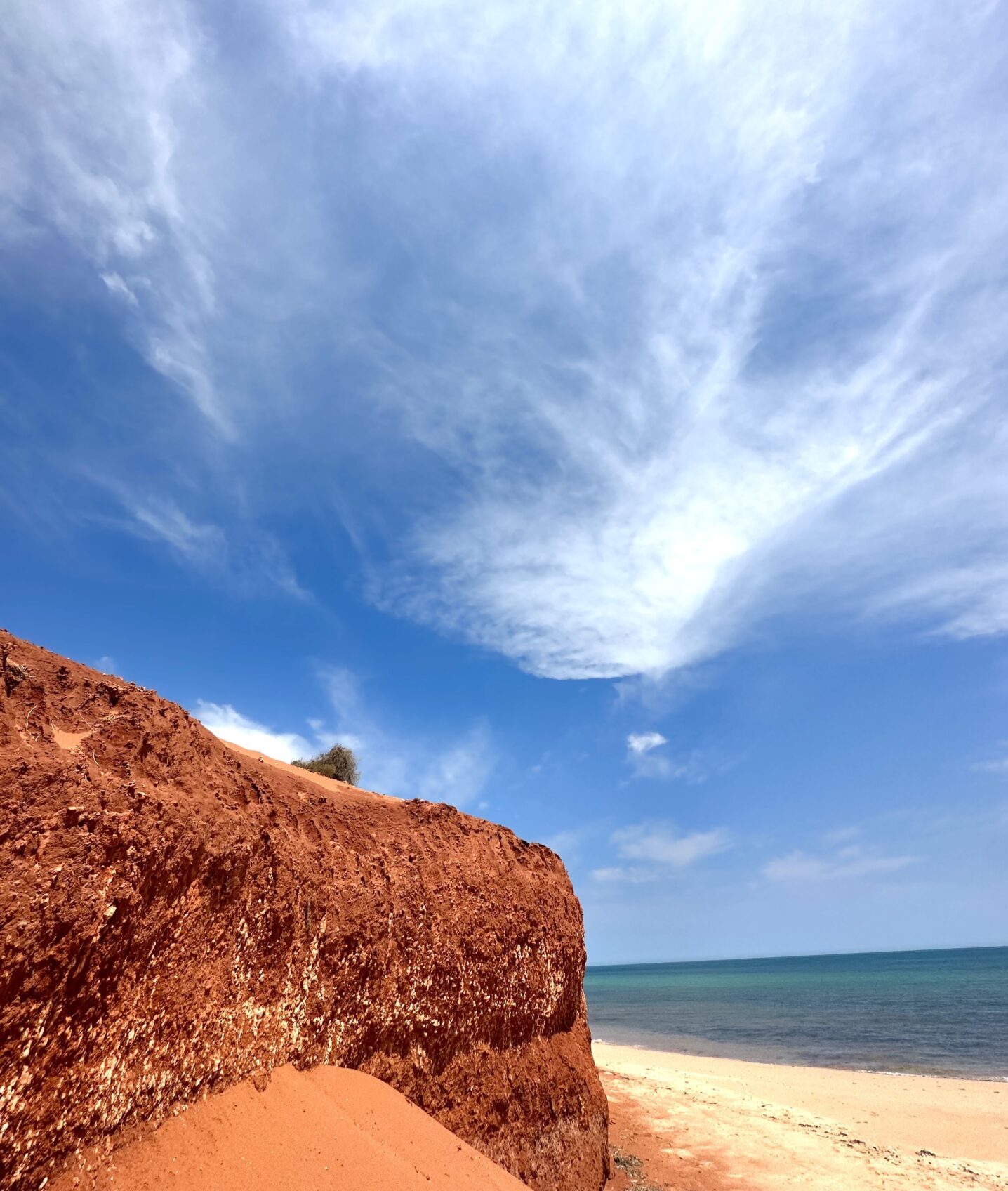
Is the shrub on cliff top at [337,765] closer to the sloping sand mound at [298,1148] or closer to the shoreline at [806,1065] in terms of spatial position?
the sloping sand mound at [298,1148]

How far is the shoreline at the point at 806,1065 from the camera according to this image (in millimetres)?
22406

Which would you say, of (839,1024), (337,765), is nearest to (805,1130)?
(337,765)

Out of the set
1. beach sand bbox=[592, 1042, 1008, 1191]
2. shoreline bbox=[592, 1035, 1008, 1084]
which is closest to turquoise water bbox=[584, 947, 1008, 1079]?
shoreline bbox=[592, 1035, 1008, 1084]

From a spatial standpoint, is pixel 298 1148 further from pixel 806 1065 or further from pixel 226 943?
pixel 806 1065

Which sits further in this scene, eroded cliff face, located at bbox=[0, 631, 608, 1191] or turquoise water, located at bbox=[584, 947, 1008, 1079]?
turquoise water, located at bbox=[584, 947, 1008, 1079]

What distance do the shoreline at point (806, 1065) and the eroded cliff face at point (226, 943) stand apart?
2077 cm

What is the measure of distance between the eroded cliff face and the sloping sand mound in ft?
0.51

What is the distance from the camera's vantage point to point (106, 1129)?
3.93m

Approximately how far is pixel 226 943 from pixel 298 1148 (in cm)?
143

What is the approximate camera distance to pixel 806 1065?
25.7 meters

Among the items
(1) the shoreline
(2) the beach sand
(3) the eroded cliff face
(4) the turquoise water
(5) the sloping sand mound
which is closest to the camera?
(3) the eroded cliff face

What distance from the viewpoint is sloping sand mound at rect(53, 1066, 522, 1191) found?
3.97 metres

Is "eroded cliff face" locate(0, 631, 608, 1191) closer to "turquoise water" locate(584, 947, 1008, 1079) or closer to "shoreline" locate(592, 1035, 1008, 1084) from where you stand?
"shoreline" locate(592, 1035, 1008, 1084)

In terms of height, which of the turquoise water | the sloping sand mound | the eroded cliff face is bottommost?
the sloping sand mound
